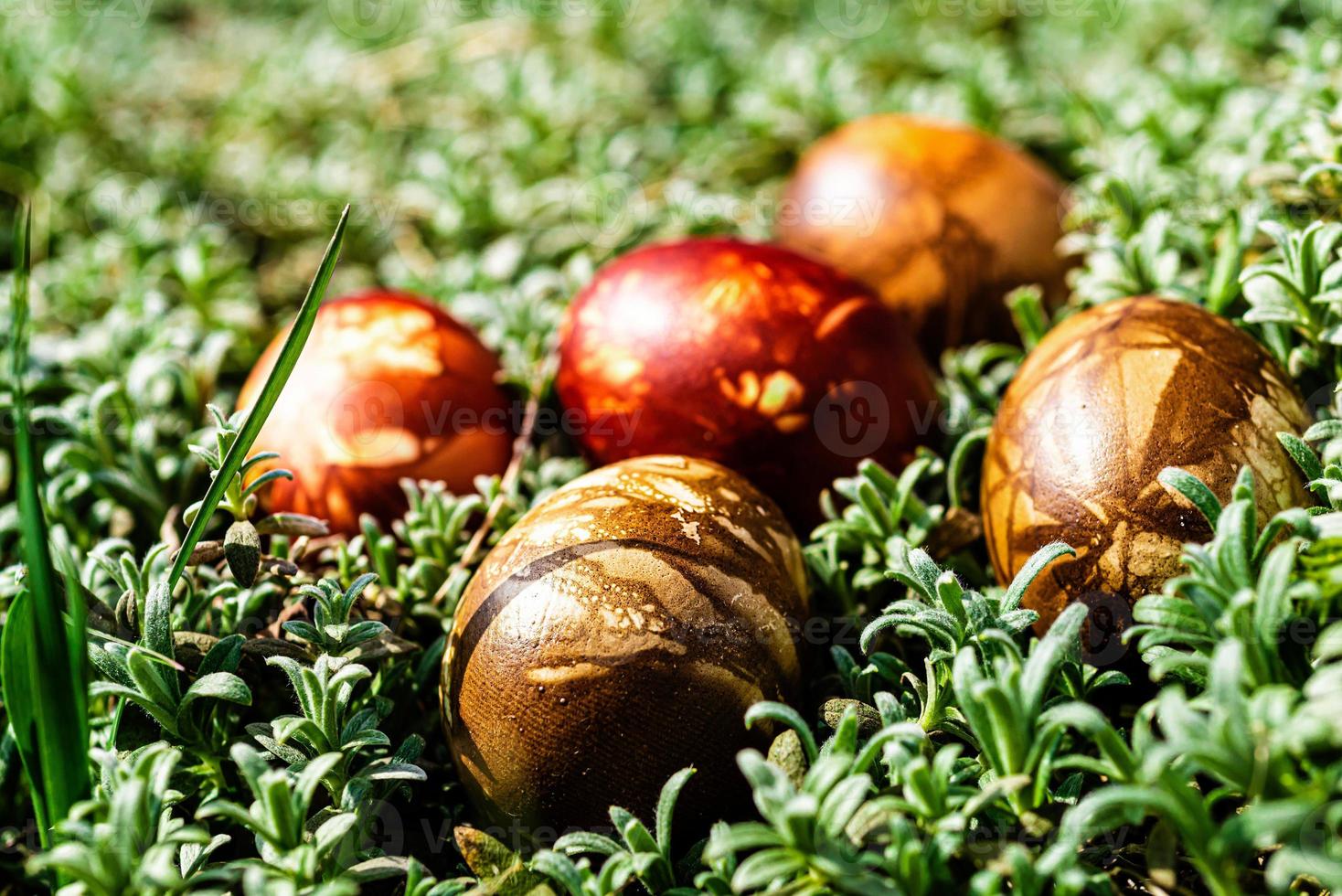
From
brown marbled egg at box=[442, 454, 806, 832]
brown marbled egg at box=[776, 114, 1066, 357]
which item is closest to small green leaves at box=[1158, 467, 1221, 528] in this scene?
brown marbled egg at box=[442, 454, 806, 832]

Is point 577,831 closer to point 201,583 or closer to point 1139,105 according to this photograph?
point 201,583

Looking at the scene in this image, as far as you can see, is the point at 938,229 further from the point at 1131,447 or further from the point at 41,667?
the point at 41,667

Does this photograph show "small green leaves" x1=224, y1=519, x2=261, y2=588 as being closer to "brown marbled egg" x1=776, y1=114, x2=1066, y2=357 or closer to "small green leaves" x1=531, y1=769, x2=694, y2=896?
"small green leaves" x1=531, y1=769, x2=694, y2=896

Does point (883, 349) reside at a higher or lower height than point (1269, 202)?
lower

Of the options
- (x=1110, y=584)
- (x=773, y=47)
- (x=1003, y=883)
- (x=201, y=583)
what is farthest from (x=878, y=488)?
(x=773, y=47)

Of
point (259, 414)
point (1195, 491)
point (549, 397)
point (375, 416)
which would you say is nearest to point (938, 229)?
point (549, 397)

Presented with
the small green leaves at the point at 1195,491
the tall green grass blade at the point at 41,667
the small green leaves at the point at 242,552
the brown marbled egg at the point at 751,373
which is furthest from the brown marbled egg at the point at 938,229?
the tall green grass blade at the point at 41,667
